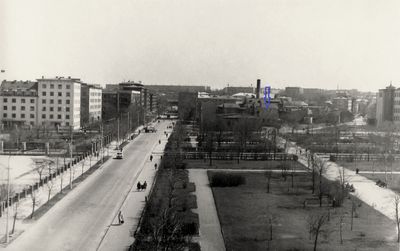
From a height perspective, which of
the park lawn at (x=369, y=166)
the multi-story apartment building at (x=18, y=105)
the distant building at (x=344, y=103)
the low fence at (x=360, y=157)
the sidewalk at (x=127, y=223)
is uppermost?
the distant building at (x=344, y=103)

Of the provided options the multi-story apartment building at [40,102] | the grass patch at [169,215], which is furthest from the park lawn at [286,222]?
the multi-story apartment building at [40,102]

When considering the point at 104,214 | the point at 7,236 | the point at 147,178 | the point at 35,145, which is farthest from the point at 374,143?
the point at 7,236

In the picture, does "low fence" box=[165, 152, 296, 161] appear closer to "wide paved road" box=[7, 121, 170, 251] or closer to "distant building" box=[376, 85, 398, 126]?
"wide paved road" box=[7, 121, 170, 251]

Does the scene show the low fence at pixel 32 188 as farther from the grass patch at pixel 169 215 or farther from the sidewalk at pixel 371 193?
the sidewalk at pixel 371 193

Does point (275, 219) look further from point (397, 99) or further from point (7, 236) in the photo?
point (397, 99)

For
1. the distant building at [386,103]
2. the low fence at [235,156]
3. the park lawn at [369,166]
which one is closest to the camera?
the park lawn at [369,166]

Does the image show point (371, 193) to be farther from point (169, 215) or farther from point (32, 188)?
point (32, 188)
